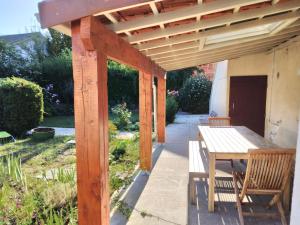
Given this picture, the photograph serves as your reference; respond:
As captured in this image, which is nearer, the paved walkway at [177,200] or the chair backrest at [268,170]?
the chair backrest at [268,170]

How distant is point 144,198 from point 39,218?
64.7 inches

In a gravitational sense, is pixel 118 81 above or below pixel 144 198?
above

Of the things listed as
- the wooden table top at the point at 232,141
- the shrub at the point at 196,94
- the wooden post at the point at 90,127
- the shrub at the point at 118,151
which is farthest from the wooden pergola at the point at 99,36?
the shrub at the point at 196,94

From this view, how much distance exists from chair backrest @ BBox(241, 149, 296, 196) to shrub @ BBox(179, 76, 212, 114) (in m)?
12.9

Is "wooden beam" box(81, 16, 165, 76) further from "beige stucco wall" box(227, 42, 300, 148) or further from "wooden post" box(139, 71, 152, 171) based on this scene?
"beige stucco wall" box(227, 42, 300, 148)

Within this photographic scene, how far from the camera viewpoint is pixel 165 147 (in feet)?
24.5

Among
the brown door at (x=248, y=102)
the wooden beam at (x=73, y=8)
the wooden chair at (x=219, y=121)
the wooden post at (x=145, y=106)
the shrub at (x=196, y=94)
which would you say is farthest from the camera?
the shrub at (x=196, y=94)

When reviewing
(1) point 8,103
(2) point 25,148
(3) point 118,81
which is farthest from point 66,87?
(2) point 25,148

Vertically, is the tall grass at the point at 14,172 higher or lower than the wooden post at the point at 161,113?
lower

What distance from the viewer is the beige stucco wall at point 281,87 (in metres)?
5.13

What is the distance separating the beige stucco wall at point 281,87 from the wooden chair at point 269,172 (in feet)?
6.57

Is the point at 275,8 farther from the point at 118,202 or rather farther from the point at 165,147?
the point at 165,147

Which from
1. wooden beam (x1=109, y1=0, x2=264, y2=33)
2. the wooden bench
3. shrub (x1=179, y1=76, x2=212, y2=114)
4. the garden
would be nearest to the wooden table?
the wooden bench

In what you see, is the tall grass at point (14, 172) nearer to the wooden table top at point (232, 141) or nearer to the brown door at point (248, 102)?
the wooden table top at point (232, 141)
